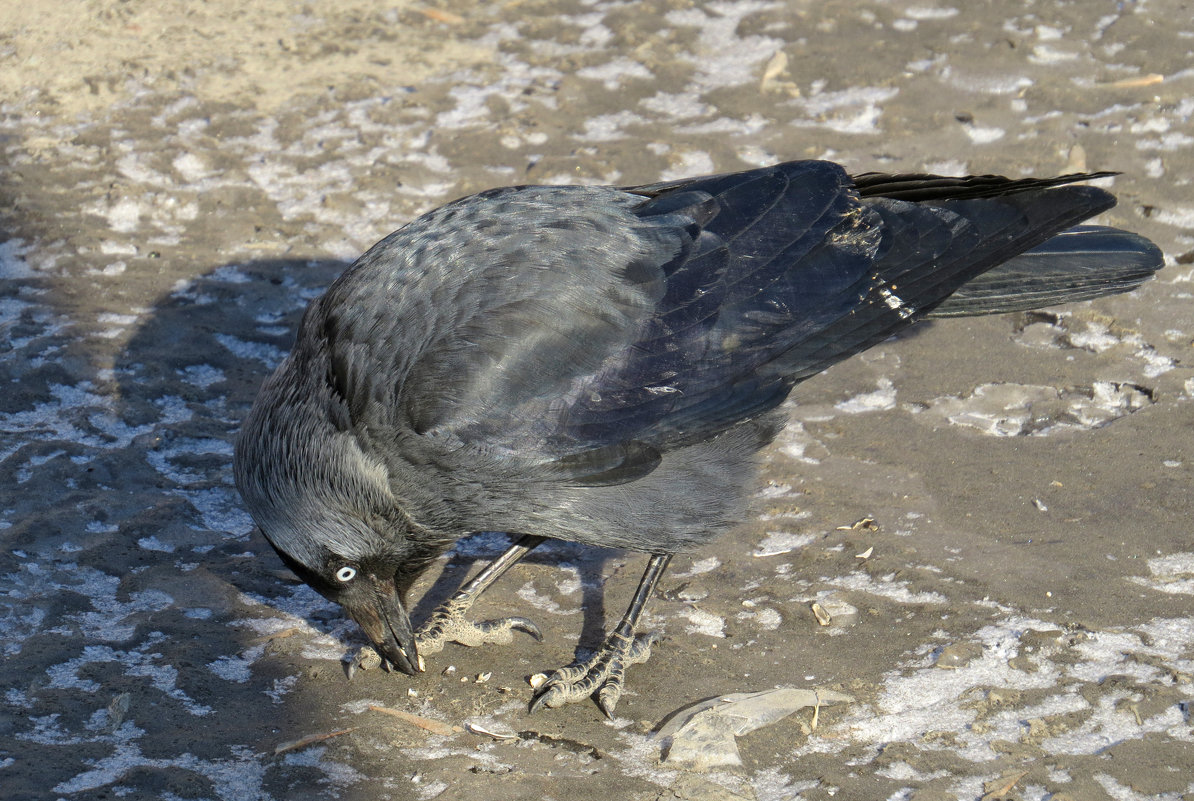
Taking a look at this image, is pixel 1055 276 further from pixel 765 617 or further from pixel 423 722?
pixel 423 722

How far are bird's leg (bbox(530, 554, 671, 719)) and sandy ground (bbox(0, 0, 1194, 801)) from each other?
0.23ft

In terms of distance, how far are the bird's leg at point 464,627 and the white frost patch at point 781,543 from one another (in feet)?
3.32

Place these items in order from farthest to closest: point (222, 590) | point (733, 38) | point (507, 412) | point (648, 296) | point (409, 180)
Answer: point (733, 38) → point (409, 180) → point (222, 590) → point (648, 296) → point (507, 412)

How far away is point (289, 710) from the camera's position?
3.74 metres

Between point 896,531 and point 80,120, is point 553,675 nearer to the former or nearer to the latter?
point 896,531

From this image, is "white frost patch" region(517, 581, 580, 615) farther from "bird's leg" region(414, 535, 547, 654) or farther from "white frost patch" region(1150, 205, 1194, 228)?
"white frost patch" region(1150, 205, 1194, 228)

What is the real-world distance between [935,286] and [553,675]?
2005mm

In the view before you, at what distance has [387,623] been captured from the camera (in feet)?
12.8

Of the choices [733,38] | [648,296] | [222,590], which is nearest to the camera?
[648,296]

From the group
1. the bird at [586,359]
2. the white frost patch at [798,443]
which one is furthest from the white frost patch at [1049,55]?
the white frost patch at [798,443]

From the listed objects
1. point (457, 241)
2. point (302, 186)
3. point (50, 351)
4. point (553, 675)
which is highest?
point (457, 241)

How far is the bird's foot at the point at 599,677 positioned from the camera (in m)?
3.81

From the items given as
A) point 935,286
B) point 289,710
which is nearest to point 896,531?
point 935,286

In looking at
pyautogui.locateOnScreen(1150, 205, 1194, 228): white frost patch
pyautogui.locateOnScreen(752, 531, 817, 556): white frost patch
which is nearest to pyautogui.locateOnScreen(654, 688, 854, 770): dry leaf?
pyautogui.locateOnScreen(752, 531, 817, 556): white frost patch
